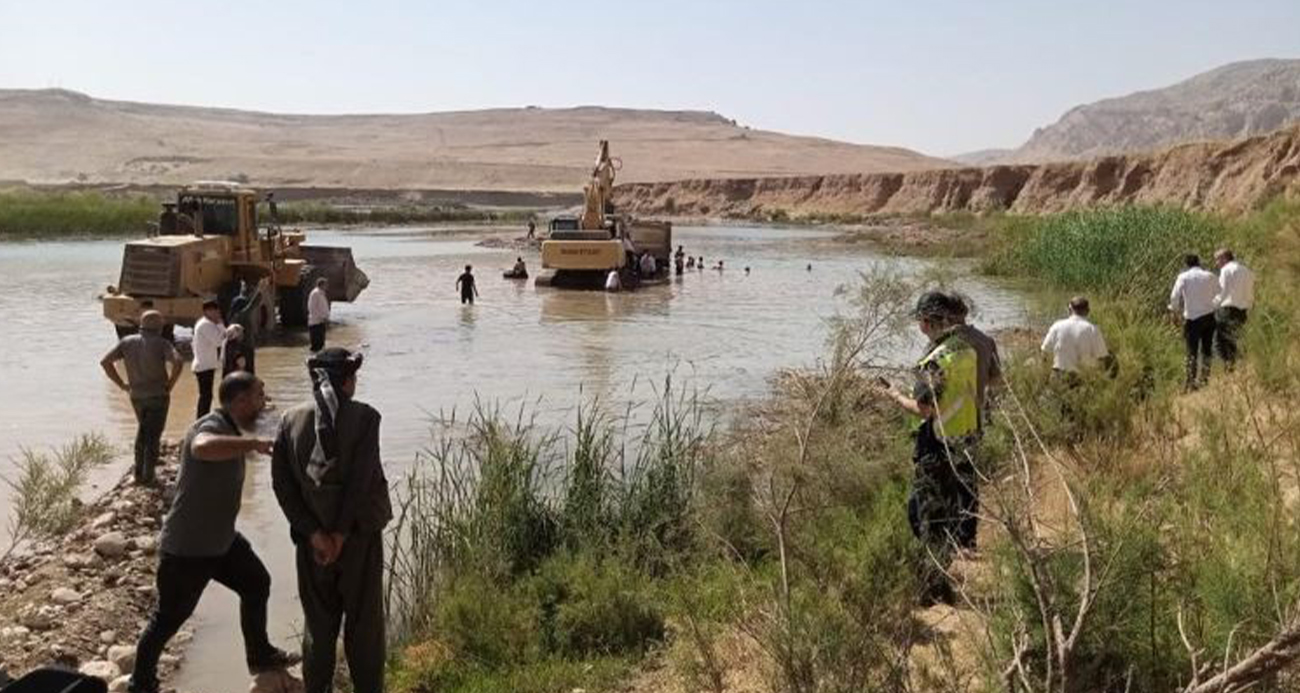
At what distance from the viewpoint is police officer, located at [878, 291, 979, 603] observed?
5.90 metres

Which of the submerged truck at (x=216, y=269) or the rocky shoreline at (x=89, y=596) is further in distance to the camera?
the submerged truck at (x=216, y=269)

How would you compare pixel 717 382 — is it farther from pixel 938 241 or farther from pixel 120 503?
pixel 938 241

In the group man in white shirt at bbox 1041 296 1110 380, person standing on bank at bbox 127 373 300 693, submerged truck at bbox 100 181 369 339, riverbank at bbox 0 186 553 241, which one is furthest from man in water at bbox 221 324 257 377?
man in white shirt at bbox 1041 296 1110 380

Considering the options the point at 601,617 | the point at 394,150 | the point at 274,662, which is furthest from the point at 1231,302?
the point at 394,150

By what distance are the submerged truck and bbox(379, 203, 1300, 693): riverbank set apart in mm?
10059

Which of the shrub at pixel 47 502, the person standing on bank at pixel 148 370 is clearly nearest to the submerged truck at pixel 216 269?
the person standing on bank at pixel 148 370

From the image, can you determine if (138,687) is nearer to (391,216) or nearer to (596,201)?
(596,201)

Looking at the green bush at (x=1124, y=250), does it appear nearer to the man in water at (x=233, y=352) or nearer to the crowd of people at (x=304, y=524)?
the man in water at (x=233, y=352)

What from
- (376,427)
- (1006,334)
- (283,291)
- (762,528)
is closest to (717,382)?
(1006,334)

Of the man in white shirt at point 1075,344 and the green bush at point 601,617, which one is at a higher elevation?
the man in white shirt at point 1075,344

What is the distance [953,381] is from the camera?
5.96 metres

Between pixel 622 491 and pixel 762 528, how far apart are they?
3.54 feet

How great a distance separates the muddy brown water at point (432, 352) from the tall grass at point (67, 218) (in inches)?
536

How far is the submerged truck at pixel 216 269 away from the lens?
17266mm
